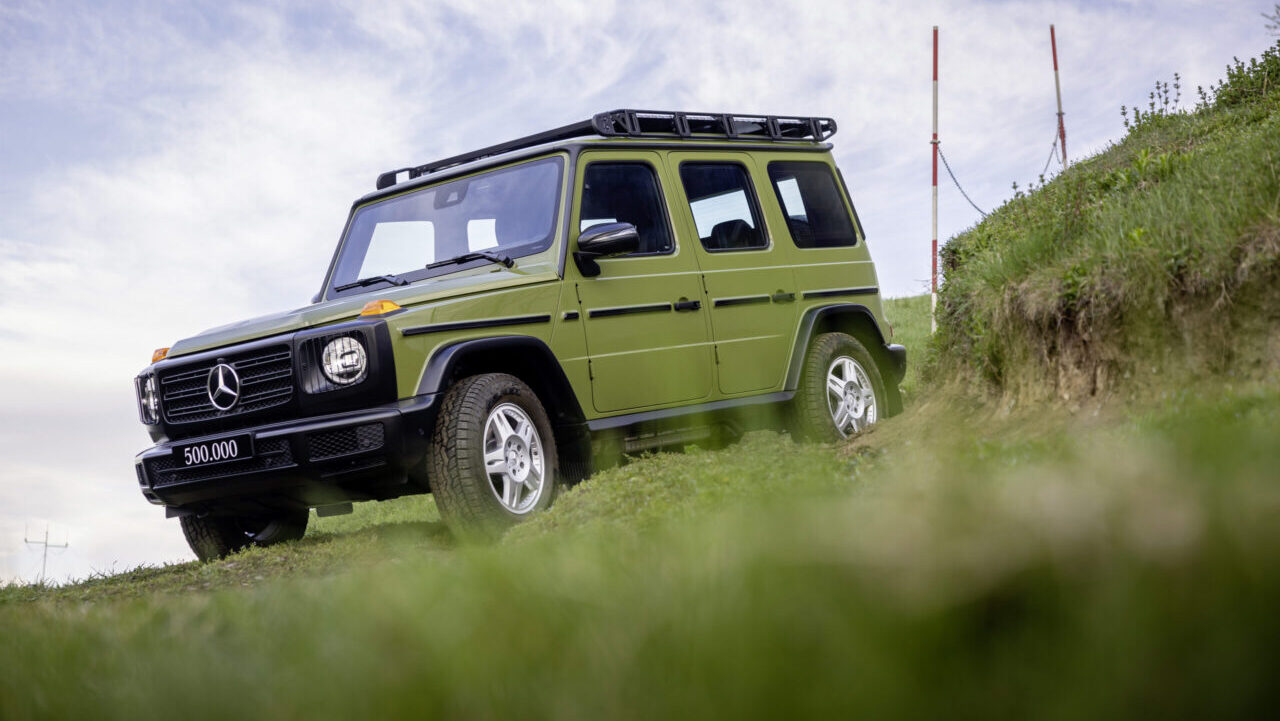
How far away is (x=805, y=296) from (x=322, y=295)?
11.2 feet

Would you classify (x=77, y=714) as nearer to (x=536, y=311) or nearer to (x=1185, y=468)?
(x=1185, y=468)

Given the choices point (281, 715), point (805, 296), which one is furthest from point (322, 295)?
point (281, 715)

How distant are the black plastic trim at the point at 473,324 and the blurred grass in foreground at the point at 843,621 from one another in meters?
3.93

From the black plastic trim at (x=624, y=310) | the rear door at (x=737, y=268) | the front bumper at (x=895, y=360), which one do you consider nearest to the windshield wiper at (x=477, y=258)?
the black plastic trim at (x=624, y=310)

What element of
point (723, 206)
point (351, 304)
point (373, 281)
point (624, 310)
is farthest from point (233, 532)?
point (723, 206)

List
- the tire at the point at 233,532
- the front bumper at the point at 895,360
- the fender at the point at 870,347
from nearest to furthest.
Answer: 1. the tire at the point at 233,532
2. the fender at the point at 870,347
3. the front bumper at the point at 895,360

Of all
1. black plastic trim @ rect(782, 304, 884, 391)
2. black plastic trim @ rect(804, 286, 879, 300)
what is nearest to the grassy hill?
black plastic trim @ rect(782, 304, 884, 391)

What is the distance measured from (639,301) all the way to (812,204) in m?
2.32

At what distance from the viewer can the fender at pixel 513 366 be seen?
579cm

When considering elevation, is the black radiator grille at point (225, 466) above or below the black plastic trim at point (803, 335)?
below

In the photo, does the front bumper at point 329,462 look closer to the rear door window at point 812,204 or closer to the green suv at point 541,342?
the green suv at point 541,342

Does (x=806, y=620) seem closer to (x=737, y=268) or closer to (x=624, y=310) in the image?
(x=624, y=310)

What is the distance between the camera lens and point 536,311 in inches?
249

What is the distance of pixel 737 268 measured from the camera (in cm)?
765
